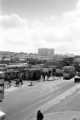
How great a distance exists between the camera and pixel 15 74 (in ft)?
169

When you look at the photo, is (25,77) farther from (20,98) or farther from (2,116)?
(2,116)

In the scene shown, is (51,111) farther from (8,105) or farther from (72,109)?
(8,105)

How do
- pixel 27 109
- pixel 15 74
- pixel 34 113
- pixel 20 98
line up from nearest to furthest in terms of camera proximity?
pixel 34 113, pixel 27 109, pixel 20 98, pixel 15 74

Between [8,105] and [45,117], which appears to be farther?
[8,105]

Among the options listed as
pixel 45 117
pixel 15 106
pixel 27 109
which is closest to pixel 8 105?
pixel 15 106

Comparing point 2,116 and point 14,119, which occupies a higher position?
point 2,116

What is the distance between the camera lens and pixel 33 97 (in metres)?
30.1

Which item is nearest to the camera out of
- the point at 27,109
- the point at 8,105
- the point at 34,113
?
the point at 34,113

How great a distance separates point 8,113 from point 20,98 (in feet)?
25.8

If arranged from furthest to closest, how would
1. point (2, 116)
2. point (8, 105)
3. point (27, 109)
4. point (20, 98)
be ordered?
point (20, 98) < point (8, 105) < point (27, 109) < point (2, 116)

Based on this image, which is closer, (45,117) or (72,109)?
(45,117)

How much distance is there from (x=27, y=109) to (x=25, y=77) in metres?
29.7

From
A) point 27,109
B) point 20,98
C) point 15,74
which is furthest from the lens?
point 15,74

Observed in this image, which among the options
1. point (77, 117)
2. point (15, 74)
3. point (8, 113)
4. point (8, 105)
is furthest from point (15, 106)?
point (15, 74)
